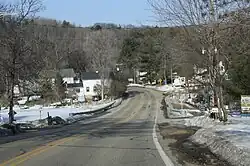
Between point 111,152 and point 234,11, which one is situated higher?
point 234,11

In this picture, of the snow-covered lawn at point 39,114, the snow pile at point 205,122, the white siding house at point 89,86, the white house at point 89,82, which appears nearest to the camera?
the snow pile at point 205,122

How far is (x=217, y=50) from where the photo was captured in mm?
20234

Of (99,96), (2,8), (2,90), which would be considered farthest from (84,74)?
(2,8)

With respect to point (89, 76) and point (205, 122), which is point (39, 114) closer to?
point (205, 122)

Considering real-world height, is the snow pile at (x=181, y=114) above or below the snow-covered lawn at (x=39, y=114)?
above

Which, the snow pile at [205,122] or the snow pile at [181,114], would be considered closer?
the snow pile at [205,122]

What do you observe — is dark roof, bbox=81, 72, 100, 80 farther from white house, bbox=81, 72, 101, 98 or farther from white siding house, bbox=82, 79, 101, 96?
white siding house, bbox=82, 79, 101, 96

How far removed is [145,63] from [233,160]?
390 feet

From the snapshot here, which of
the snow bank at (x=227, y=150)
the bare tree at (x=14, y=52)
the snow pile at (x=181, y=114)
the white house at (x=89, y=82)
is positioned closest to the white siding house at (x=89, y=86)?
the white house at (x=89, y=82)

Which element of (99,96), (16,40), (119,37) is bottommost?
(99,96)

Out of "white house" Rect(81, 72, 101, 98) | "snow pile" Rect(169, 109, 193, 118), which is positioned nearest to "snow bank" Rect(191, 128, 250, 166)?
"snow pile" Rect(169, 109, 193, 118)

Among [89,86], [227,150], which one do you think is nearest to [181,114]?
[227,150]

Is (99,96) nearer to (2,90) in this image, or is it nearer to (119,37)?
(119,37)

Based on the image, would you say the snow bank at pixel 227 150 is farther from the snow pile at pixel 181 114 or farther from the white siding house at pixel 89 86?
the white siding house at pixel 89 86
